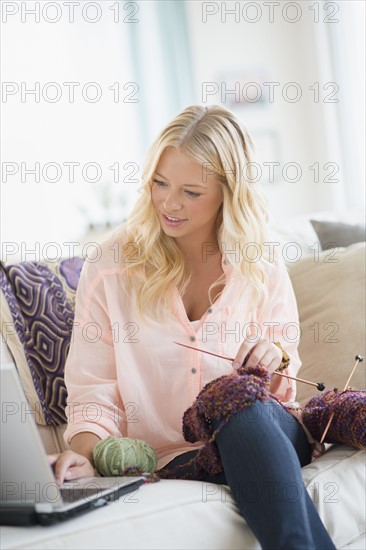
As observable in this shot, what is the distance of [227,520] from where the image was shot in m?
1.30

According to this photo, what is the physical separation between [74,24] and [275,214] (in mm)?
1501

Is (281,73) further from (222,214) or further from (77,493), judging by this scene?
(77,493)

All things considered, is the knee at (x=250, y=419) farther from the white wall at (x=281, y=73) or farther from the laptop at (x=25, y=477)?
the white wall at (x=281, y=73)

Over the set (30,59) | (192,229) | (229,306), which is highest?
(30,59)

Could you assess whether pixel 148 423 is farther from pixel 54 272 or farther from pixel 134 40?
pixel 134 40

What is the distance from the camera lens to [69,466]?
1.42 metres

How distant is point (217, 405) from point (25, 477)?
33 centimetres

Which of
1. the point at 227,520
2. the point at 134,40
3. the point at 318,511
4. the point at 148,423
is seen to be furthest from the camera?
the point at 134,40

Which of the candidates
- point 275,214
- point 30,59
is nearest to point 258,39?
point 275,214

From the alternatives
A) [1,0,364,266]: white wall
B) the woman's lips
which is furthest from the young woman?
[1,0,364,266]: white wall

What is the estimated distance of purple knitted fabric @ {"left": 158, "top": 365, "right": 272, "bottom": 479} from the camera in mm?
1337

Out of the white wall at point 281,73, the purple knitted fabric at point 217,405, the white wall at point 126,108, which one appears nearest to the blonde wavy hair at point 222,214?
the purple knitted fabric at point 217,405

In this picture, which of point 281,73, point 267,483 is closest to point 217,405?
point 267,483

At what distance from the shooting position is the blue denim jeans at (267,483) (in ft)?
3.94
